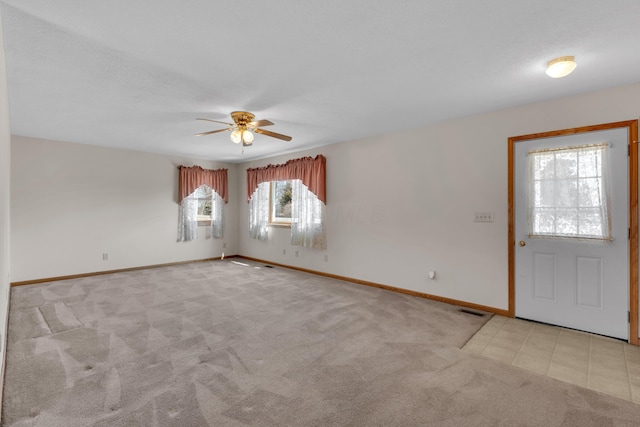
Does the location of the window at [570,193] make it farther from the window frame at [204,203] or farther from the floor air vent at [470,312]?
the window frame at [204,203]

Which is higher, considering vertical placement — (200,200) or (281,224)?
(200,200)

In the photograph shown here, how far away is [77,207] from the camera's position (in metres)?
5.07

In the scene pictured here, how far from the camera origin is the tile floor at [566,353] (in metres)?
2.12

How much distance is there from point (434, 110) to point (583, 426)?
9.72 feet

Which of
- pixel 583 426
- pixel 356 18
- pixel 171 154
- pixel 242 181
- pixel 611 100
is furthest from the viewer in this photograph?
pixel 242 181

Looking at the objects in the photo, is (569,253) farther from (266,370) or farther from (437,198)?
(266,370)

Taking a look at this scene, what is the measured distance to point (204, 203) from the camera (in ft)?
22.3

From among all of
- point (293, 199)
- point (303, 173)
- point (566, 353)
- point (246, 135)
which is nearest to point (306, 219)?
point (293, 199)

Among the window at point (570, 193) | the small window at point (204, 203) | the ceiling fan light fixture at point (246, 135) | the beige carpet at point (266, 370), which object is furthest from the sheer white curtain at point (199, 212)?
the window at point (570, 193)

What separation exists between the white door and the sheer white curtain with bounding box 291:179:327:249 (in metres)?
2.98

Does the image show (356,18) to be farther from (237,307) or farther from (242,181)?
(242,181)

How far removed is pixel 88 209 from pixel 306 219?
12.5 ft

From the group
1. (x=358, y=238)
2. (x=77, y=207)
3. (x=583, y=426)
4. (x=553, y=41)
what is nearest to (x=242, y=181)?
(x=77, y=207)

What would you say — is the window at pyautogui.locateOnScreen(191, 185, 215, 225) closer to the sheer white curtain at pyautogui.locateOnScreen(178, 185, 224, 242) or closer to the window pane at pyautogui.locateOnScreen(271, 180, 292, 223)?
the sheer white curtain at pyautogui.locateOnScreen(178, 185, 224, 242)
